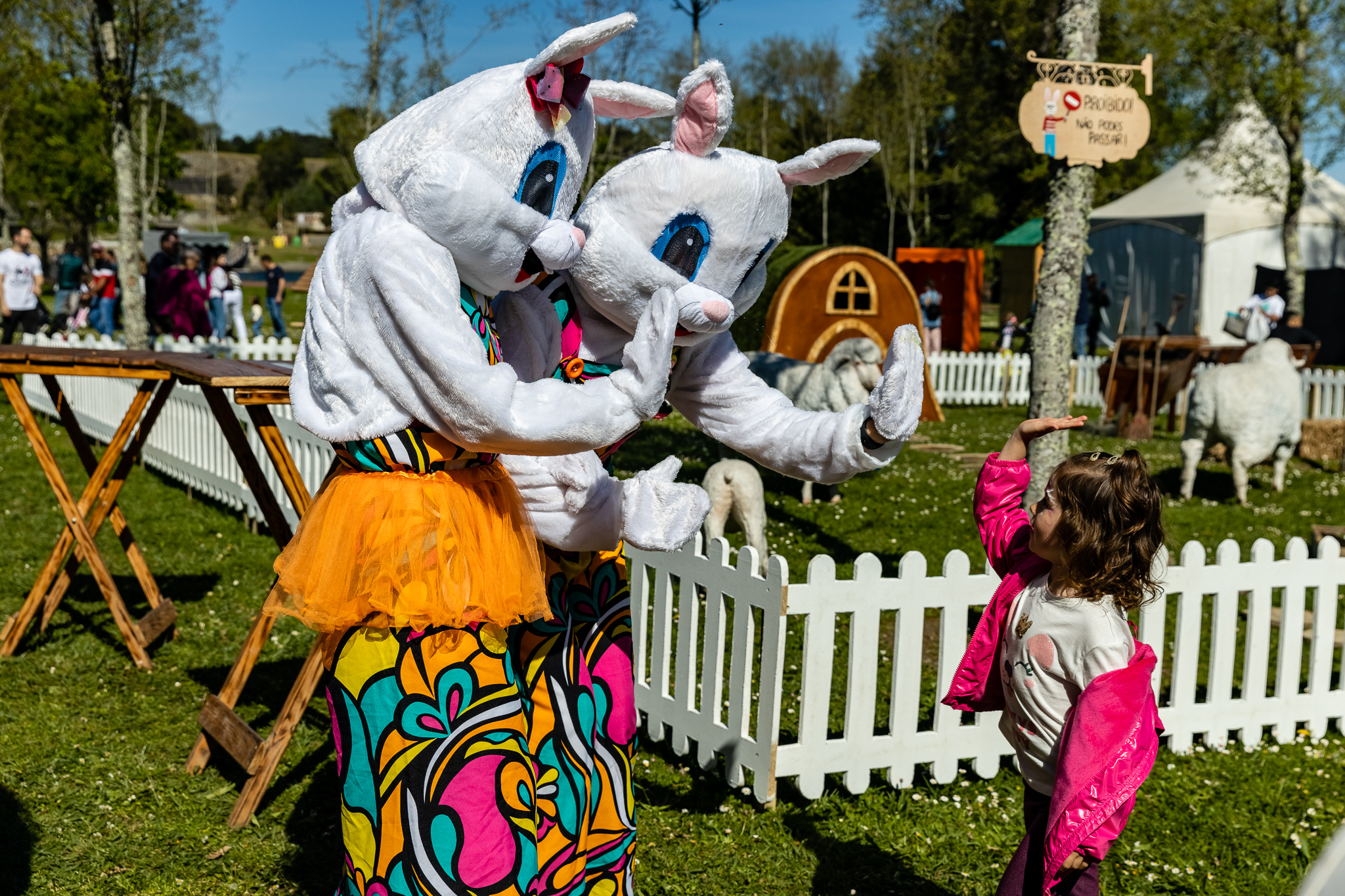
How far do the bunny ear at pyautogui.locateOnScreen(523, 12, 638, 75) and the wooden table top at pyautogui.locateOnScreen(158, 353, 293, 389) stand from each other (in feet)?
4.69

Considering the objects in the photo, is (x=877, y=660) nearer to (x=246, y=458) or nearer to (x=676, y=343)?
(x=676, y=343)

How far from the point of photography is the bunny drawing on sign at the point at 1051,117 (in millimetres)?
4938

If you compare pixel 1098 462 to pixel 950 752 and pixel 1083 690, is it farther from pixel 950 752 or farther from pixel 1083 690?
pixel 950 752

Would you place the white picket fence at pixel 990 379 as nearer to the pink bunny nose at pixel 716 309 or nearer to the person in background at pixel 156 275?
the person in background at pixel 156 275

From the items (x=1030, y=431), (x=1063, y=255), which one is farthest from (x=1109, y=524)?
(x=1063, y=255)

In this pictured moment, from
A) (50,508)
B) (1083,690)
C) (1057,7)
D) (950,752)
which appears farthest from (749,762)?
(50,508)

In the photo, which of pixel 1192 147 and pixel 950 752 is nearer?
pixel 950 752

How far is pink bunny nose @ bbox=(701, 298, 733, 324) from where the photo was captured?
220 centimetres

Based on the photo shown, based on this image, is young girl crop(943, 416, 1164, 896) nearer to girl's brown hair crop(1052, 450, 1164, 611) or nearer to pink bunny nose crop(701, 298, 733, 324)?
girl's brown hair crop(1052, 450, 1164, 611)

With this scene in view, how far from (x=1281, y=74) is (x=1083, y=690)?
768 inches

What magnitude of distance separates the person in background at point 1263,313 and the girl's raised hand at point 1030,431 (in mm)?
8638

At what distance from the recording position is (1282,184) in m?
19.9

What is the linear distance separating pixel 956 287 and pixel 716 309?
68.4 ft

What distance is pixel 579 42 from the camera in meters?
1.92
